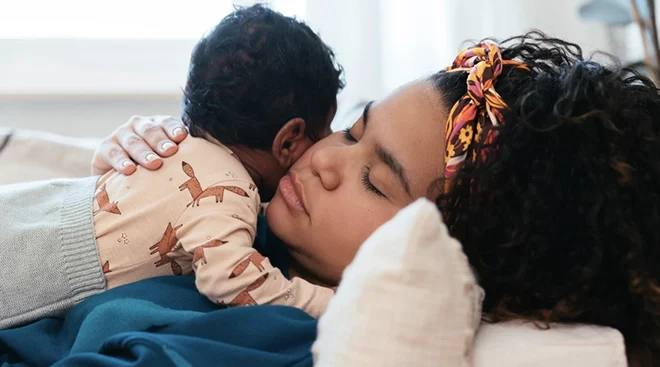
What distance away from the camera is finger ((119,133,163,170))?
102 centimetres

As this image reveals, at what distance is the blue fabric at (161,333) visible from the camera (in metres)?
0.71

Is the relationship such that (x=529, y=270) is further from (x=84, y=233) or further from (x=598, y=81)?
(x=84, y=233)

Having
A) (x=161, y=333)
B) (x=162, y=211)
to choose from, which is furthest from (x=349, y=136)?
(x=161, y=333)

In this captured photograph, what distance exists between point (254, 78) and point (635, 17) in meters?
1.08

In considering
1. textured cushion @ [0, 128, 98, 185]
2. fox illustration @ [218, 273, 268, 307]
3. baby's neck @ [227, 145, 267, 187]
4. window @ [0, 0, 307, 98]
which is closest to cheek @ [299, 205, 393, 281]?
fox illustration @ [218, 273, 268, 307]

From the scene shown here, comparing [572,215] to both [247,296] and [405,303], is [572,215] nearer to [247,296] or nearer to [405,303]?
[405,303]

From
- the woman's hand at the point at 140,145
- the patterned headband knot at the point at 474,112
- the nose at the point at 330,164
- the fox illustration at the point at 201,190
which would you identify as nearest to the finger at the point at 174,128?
the woman's hand at the point at 140,145

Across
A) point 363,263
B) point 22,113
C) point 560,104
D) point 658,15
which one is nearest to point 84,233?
point 363,263

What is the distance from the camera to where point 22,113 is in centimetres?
198

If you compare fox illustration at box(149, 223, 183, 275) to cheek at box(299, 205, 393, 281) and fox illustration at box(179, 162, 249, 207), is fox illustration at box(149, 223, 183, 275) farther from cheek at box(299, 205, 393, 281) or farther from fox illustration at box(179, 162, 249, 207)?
cheek at box(299, 205, 393, 281)

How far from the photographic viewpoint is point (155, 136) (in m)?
1.08

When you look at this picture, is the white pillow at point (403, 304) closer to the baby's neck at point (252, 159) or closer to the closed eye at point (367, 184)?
the closed eye at point (367, 184)

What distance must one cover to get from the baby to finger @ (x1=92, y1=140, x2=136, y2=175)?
0.02 m

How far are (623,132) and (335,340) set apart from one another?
1.33 feet
